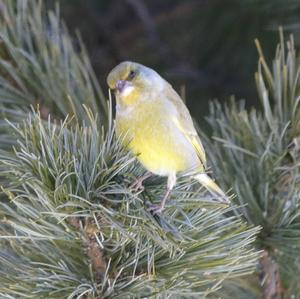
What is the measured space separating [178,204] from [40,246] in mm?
274

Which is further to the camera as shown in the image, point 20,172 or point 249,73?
point 249,73

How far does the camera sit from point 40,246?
4.59 ft

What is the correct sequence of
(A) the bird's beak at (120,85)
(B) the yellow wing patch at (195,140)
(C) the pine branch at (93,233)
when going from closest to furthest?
(C) the pine branch at (93,233) → (B) the yellow wing patch at (195,140) → (A) the bird's beak at (120,85)

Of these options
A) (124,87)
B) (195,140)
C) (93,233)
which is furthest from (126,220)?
(124,87)

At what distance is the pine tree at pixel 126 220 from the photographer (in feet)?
4.21

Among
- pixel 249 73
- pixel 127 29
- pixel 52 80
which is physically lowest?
pixel 249 73

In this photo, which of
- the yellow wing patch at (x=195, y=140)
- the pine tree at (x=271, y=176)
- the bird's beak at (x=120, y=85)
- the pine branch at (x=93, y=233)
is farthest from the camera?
the bird's beak at (x=120, y=85)

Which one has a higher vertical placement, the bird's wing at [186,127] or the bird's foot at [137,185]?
the bird's foot at [137,185]

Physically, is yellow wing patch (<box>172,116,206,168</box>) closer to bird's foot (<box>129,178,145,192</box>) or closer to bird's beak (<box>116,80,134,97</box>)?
bird's beak (<box>116,80,134,97</box>)

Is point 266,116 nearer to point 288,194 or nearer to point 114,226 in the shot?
point 288,194

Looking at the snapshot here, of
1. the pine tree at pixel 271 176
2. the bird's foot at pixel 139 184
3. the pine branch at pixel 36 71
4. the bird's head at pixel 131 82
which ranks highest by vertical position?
the pine branch at pixel 36 71

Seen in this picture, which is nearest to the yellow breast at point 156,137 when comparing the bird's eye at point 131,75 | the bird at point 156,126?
the bird at point 156,126

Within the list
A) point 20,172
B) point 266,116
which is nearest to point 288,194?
point 266,116

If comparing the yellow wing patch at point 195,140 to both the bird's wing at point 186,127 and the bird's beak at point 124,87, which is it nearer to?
the bird's wing at point 186,127
